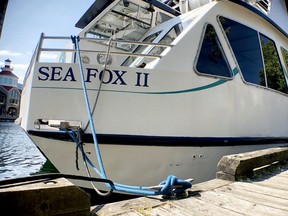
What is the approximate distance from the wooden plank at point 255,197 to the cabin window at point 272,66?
3.22 metres

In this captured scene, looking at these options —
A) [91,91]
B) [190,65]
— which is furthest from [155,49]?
[91,91]

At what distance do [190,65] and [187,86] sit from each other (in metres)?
0.34

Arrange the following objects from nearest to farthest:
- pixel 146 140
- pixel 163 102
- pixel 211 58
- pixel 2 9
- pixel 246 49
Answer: pixel 146 140
pixel 163 102
pixel 211 58
pixel 246 49
pixel 2 9

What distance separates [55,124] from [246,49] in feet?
12.0

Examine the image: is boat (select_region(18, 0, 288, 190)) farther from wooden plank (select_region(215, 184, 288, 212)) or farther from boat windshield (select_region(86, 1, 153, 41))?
wooden plank (select_region(215, 184, 288, 212))

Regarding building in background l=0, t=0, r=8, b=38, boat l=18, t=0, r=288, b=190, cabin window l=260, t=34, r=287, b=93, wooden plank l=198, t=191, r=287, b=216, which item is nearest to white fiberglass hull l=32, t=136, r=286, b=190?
boat l=18, t=0, r=288, b=190

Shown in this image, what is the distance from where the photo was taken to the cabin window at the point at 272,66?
4.80 meters

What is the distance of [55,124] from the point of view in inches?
113

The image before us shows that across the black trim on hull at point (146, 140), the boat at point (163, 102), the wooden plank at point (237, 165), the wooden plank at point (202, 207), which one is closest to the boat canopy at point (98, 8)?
the boat at point (163, 102)

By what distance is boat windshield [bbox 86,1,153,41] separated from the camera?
5195 millimetres

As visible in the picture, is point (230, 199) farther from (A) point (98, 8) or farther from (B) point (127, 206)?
(A) point (98, 8)

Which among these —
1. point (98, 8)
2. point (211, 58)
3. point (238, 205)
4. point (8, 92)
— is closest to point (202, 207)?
point (238, 205)

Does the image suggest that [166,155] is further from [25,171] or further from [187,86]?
[25,171]

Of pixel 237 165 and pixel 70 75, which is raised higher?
pixel 70 75
